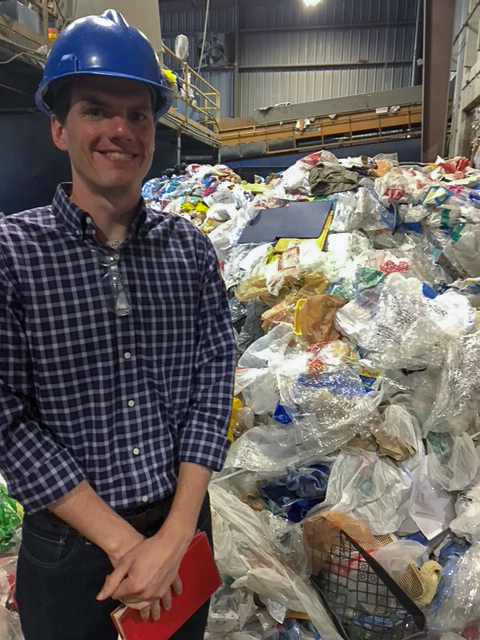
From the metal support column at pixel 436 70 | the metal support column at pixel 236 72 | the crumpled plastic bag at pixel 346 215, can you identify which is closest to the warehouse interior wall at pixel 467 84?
the metal support column at pixel 436 70

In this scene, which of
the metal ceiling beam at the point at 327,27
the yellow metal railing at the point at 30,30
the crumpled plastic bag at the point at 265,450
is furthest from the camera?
the metal ceiling beam at the point at 327,27

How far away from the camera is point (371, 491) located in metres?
1.69

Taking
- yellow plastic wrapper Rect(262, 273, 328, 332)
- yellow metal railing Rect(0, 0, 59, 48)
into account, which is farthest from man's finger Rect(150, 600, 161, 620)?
yellow metal railing Rect(0, 0, 59, 48)

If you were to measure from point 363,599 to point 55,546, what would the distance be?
1.02 m

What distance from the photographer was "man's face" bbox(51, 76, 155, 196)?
0.76 metres

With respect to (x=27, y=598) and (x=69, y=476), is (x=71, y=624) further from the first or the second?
(x=69, y=476)

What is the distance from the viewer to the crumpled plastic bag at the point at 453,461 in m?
1.69

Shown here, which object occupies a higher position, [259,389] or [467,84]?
[467,84]

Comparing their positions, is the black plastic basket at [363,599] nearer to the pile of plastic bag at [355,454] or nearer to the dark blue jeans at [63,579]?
the pile of plastic bag at [355,454]

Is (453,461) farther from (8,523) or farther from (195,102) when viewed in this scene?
(195,102)

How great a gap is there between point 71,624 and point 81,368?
46cm

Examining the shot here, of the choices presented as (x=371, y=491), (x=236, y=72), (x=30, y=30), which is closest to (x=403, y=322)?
(x=371, y=491)

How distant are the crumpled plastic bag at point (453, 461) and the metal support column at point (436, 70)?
451cm

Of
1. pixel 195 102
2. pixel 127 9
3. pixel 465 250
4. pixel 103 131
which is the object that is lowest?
pixel 465 250
